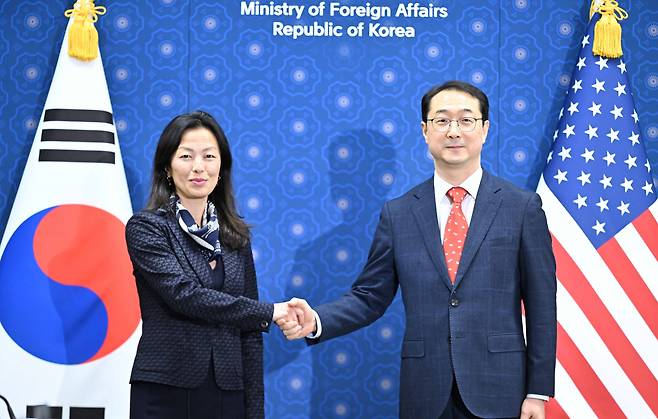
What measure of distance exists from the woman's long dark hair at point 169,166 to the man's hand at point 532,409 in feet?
3.22

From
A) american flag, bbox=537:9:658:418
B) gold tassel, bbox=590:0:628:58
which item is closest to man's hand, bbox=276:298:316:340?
american flag, bbox=537:9:658:418

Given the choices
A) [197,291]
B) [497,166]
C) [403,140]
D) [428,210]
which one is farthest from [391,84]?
[197,291]

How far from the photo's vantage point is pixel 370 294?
9.08ft

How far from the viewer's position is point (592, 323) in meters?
3.21

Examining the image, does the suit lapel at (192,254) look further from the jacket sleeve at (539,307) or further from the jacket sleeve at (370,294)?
the jacket sleeve at (539,307)

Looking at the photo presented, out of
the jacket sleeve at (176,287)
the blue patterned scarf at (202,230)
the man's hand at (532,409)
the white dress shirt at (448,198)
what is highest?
the white dress shirt at (448,198)

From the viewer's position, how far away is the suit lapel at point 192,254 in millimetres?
2393

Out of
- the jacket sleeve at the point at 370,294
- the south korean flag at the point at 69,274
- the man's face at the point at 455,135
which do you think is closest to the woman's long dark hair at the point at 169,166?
the jacket sleeve at the point at 370,294

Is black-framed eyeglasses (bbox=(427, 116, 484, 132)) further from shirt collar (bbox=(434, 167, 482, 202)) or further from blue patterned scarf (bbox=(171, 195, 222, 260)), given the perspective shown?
blue patterned scarf (bbox=(171, 195, 222, 260))

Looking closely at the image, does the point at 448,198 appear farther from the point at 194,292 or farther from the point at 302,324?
the point at 194,292

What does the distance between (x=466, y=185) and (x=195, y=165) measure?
0.85 metres

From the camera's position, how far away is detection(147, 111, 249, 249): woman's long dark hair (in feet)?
8.14

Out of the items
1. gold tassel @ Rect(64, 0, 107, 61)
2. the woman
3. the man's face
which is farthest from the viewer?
gold tassel @ Rect(64, 0, 107, 61)

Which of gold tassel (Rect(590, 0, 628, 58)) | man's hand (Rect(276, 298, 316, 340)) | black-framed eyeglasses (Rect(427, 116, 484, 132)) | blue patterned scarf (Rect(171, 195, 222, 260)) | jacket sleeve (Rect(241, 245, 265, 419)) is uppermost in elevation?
gold tassel (Rect(590, 0, 628, 58))
